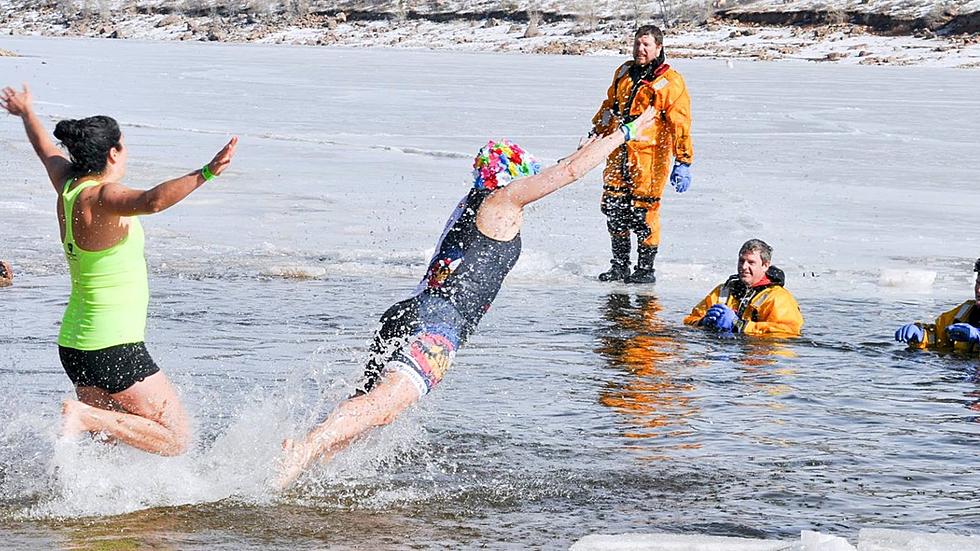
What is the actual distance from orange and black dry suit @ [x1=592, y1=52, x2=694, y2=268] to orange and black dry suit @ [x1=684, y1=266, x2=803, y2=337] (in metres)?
1.68

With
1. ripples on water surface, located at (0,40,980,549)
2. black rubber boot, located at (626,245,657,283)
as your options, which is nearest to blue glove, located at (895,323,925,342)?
ripples on water surface, located at (0,40,980,549)

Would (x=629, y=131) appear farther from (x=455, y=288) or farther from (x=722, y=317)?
(x=722, y=317)

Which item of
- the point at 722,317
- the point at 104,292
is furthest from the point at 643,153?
the point at 104,292

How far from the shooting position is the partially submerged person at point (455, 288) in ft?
15.8

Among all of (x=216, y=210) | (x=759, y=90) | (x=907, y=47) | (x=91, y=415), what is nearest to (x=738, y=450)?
(x=91, y=415)

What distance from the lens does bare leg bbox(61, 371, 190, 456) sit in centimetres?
445

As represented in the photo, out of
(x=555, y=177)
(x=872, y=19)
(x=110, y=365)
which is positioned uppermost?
(x=872, y=19)

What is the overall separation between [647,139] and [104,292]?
5.53 meters

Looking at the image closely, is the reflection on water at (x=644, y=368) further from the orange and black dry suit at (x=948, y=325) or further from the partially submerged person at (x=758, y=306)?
the orange and black dry suit at (x=948, y=325)

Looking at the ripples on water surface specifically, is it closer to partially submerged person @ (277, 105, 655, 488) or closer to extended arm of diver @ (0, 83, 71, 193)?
partially submerged person @ (277, 105, 655, 488)

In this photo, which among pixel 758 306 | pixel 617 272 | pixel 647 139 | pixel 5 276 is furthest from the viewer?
pixel 617 272

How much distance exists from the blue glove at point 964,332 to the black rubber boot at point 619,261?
2.78m

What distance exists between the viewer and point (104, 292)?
4434 mm

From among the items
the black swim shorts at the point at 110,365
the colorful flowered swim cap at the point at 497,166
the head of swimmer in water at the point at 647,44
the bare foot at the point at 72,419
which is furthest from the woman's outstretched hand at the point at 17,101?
the head of swimmer in water at the point at 647,44
